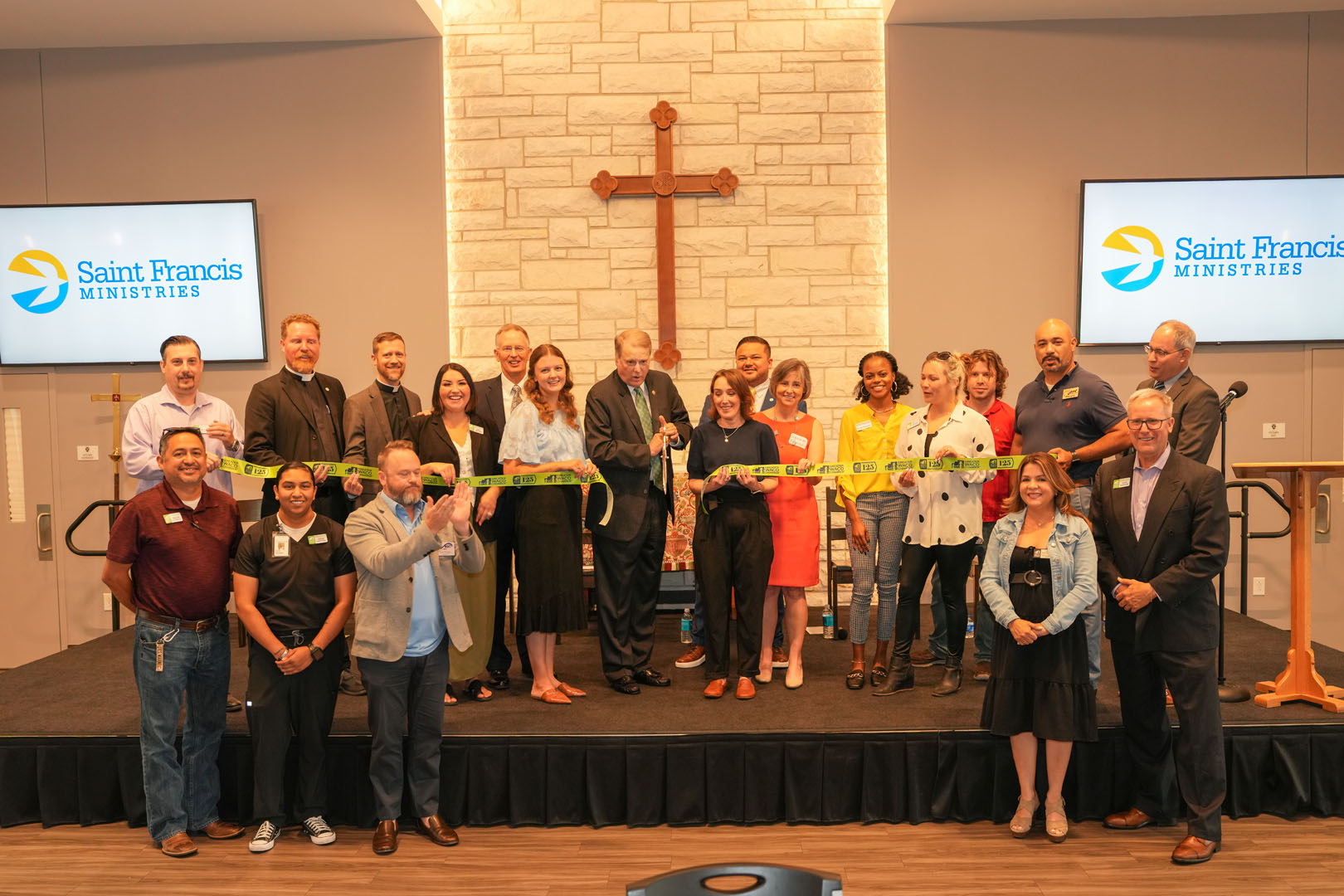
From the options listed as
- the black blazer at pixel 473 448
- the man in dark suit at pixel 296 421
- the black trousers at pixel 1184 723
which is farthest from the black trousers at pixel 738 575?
the man in dark suit at pixel 296 421

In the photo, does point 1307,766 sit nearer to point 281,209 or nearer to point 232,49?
point 281,209

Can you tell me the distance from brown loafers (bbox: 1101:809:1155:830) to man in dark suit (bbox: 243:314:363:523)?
11.5ft

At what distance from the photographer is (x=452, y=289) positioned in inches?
268

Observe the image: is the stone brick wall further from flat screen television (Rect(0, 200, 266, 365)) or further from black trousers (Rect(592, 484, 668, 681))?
black trousers (Rect(592, 484, 668, 681))

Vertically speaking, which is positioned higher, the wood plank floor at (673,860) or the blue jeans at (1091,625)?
the blue jeans at (1091,625)

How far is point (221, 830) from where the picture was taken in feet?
13.1

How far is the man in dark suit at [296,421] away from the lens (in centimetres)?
459

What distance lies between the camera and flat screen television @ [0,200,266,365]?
21.8ft

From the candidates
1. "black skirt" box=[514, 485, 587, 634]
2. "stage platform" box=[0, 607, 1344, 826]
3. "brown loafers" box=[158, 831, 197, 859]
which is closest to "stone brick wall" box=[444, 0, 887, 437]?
"black skirt" box=[514, 485, 587, 634]

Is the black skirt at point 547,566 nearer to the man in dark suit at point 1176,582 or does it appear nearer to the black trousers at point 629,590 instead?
the black trousers at point 629,590

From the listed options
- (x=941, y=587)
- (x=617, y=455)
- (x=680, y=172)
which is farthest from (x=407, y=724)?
(x=680, y=172)

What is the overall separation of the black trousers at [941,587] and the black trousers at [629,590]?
3.78 ft

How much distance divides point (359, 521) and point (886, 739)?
2314 millimetres

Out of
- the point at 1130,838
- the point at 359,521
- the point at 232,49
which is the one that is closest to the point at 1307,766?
the point at 1130,838
